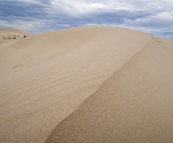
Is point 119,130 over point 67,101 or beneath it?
beneath

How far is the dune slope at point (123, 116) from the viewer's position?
4.28 ft

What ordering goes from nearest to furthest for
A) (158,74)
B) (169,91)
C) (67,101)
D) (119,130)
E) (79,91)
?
(119,130)
(67,101)
(79,91)
(169,91)
(158,74)

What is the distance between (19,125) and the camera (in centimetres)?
142

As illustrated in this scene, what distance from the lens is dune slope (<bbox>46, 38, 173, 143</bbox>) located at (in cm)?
130

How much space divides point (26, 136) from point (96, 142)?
2.09 feet

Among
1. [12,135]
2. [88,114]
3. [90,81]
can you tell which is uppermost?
[90,81]

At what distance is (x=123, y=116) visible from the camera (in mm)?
1548

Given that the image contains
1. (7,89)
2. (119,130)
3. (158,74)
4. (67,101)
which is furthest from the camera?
(158,74)

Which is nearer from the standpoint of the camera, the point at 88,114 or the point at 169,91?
the point at 88,114

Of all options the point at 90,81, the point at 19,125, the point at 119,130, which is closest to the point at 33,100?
the point at 19,125

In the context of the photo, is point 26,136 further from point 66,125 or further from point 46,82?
point 46,82

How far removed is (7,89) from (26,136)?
4.39ft

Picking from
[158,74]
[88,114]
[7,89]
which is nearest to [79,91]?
[88,114]

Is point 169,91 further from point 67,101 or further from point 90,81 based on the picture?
point 67,101
